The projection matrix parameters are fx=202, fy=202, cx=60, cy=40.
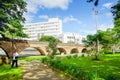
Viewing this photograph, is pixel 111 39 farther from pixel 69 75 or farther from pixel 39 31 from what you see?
pixel 39 31

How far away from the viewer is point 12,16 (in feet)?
140

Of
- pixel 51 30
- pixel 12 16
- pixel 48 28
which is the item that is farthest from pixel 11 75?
pixel 48 28

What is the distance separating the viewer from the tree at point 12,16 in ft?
130

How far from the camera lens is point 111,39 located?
64875mm

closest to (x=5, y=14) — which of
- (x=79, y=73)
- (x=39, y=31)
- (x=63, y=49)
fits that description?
(x=79, y=73)

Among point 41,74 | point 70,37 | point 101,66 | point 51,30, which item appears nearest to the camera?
point 41,74

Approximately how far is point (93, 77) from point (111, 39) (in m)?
51.8

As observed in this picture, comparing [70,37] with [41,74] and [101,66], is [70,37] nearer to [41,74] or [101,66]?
[101,66]

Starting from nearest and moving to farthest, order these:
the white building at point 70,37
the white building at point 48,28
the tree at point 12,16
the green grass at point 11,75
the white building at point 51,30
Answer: the green grass at point 11,75 < the tree at point 12,16 < the white building at point 70,37 < the white building at point 51,30 < the white building at point 48,28

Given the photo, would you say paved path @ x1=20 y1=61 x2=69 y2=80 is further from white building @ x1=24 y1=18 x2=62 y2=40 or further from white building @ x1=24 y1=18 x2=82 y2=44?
white building @ x1=24 y1=18 x2=62 y2=40

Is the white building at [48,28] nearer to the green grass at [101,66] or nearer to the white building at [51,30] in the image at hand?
the white building at [51,30]

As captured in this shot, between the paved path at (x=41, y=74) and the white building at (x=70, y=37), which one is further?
the white building at (x=70, y=37)

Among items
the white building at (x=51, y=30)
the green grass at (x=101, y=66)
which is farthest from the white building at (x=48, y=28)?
the green grass at (x=101, y=66)

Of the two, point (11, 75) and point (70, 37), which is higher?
point (70, 37)
